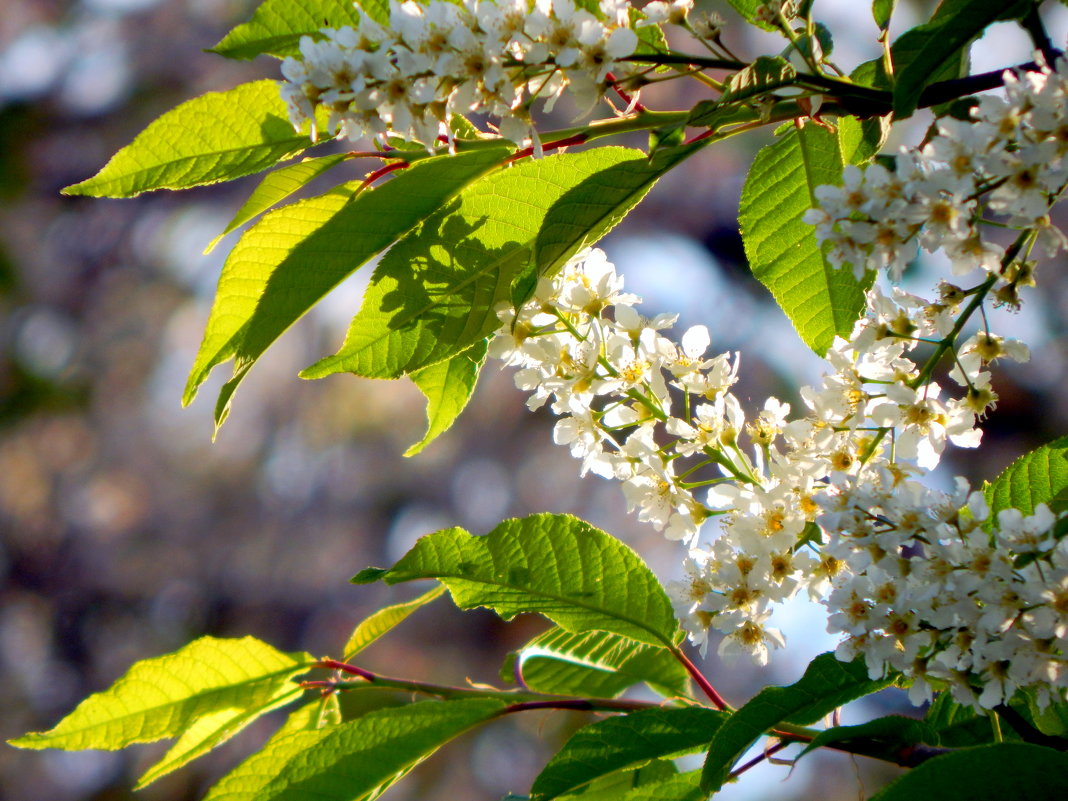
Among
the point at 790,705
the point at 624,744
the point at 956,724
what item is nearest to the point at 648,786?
the point at 624,744

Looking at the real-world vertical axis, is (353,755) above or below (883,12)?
below

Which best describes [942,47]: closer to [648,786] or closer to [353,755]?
[648,786]

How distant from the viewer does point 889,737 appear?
2.58 feet

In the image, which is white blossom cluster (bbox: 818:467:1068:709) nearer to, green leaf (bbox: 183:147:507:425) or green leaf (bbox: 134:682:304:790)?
green leaf (bbox: 183:147:507:425)

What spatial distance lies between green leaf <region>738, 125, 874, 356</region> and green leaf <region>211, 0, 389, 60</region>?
37 cm

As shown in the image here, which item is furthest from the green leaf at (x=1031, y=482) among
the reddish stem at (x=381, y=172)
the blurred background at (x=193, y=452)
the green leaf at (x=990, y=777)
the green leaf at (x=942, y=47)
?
the blurred background at (x=193, y=452)

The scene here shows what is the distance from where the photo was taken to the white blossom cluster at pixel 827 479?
0.71 metres

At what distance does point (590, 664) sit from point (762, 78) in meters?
0.67

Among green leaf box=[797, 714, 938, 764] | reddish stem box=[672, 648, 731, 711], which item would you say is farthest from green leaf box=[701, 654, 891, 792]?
reddish stem box=[672, 648, 731, 711]

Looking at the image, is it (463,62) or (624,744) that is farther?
(624,744)

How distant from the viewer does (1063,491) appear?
81 cm

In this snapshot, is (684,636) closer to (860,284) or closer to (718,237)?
(860,284)

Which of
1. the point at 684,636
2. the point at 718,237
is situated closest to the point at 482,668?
the point at 718,237

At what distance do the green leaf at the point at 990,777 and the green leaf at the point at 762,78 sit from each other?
440 mm
